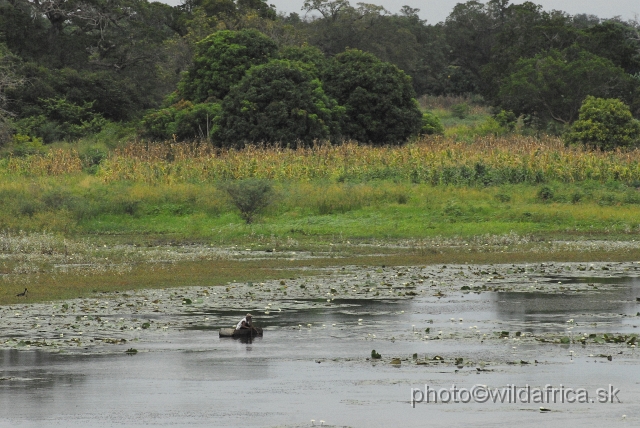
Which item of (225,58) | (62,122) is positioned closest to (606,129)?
(225,58)

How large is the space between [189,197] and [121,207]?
2347 mm

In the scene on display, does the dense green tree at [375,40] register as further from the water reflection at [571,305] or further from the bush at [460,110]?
the water reflection at [571,305]

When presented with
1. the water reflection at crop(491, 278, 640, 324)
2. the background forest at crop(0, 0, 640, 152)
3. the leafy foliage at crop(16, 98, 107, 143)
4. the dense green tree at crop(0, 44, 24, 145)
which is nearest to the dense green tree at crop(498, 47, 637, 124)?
the background forest at crop(0, 0, 640, 152)

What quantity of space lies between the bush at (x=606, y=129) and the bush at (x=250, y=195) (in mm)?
17117

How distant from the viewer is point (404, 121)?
50531mm

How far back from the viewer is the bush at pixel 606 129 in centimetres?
4416

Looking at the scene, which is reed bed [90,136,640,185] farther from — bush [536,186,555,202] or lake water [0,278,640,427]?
lake water [0,278,640,427]

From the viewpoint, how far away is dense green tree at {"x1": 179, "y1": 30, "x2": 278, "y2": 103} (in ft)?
163

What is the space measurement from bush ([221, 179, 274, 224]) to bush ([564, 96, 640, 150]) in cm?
1712

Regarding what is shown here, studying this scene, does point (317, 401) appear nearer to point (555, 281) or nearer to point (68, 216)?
point (555, 281)

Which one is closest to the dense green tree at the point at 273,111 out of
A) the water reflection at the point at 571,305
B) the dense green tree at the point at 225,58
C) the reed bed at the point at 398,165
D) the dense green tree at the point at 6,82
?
the dense green tree at the point at 225,58

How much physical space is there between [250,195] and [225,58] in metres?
18.3

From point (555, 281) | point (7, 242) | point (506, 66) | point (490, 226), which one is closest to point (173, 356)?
point (555, 281)

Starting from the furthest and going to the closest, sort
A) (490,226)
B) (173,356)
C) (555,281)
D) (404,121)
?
(404,121), (490,226), (555,281), (173,356)
